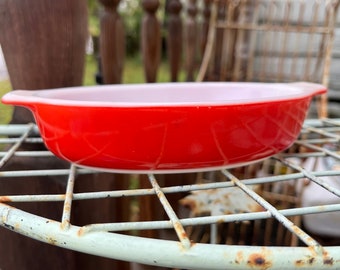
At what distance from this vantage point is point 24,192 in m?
0.46

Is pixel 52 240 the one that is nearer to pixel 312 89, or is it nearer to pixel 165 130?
pixel 165 130

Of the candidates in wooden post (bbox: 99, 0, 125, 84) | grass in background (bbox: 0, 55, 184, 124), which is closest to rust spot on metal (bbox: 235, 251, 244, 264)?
wooden post (bbox: 99, 0, 125, 84)

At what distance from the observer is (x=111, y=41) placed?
71 centimetres

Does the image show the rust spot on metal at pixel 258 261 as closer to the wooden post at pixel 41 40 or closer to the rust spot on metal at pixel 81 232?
the rust spot on metal at pixel 81 232

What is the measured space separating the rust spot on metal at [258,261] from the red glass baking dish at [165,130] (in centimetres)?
13

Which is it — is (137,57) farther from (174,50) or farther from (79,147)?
(79,147)

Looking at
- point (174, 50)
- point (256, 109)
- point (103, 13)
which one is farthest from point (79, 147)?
point (174, 50)

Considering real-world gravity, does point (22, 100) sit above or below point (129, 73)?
above

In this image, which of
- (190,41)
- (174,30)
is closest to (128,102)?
(174,30)

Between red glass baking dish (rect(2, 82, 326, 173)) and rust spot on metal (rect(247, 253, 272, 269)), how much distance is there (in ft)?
0.41

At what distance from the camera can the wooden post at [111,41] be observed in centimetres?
70

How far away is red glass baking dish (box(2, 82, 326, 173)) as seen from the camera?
31 cm

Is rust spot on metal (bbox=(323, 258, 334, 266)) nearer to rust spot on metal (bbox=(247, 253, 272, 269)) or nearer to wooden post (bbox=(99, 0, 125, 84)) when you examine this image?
rust spot on metal (bbox=(247, 253, 272, 269))

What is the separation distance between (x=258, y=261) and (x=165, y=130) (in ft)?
0.44
